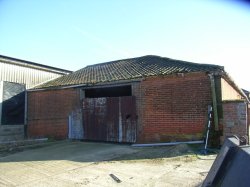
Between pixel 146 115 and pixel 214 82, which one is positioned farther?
pixel 146 115

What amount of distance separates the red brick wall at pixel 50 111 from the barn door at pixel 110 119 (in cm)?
111

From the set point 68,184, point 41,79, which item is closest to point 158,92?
point 68,184

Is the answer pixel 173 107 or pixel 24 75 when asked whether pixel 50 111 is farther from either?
pixel 173 107

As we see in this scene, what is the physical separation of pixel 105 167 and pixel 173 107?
4.76 metres

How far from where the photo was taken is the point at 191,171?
6840 mm

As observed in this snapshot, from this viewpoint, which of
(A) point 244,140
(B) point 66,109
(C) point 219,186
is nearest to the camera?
(C) point 219,186

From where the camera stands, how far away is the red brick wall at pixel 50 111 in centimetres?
1444

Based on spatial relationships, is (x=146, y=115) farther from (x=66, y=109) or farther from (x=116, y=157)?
(x=66, y=109)

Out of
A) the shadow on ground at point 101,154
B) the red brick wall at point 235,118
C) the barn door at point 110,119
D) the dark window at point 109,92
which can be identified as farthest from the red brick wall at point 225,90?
the dark window at point 109,92

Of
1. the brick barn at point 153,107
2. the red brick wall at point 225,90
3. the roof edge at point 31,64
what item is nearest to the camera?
the brick barn at point 153,107

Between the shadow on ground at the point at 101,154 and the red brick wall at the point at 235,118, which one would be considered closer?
the shadow on ground at the point at 101,154

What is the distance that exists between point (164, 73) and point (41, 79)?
31.5 feet

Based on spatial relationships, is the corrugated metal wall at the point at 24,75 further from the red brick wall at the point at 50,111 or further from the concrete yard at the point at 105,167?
the concrete yard at the point at 105,167

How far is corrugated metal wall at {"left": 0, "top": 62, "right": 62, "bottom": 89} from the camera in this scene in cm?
1517
